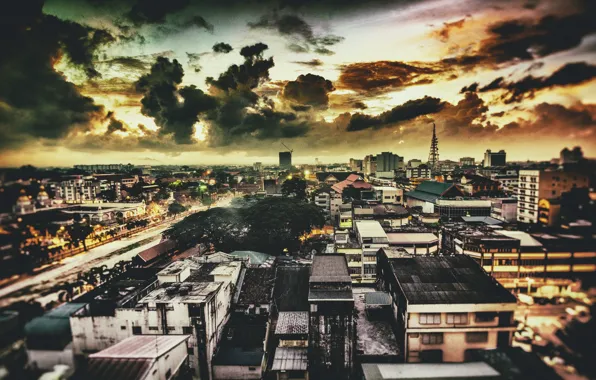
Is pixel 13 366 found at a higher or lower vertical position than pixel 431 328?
higher

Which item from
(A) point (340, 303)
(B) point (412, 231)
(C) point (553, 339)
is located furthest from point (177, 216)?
(C) point (553, 339)

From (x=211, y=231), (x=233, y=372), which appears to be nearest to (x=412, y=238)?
(x=233, y=372)

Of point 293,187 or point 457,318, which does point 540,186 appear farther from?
point 293,187

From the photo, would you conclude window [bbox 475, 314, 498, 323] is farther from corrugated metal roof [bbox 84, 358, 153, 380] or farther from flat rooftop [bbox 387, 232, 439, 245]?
corrugated metal roof [bbox 84, 358, 153, 380]

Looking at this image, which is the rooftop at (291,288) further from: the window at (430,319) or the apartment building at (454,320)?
the window at (430,319)

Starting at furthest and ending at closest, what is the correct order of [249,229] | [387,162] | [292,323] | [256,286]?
[387,162]
[249,229]
[256,286]
[292,323]

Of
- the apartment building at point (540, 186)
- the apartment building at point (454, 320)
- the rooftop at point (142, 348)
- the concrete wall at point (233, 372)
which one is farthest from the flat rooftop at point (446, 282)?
the rooftop at point (142, 348)

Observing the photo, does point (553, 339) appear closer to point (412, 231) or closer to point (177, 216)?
point (412, 231)
